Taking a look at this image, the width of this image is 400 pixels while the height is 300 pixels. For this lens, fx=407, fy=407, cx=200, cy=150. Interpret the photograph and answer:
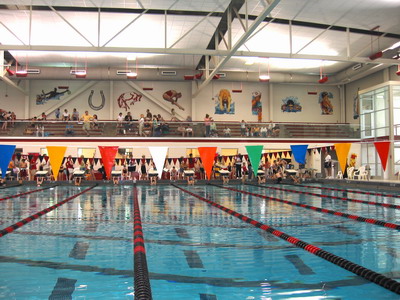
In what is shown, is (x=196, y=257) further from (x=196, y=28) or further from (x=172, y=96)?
(x=172, y=96)

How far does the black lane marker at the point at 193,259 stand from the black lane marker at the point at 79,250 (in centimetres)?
103

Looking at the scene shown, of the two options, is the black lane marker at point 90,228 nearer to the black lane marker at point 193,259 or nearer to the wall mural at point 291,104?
the black lane marker at point 193,259

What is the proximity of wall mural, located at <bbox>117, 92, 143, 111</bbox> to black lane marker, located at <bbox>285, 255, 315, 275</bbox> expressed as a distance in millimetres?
20473

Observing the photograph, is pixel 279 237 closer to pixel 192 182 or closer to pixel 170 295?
pixel 170 295

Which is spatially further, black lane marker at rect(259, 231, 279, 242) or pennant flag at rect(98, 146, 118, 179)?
pennant flag at rect(98, 146, 118, 179)

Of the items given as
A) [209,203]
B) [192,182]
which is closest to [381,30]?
[192,182]

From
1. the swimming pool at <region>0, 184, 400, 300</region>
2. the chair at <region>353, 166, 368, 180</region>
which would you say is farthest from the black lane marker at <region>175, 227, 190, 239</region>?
the chair at <region>353, 166, 368, 180</region>

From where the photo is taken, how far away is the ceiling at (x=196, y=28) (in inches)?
537

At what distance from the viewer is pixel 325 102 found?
25469 millimetres

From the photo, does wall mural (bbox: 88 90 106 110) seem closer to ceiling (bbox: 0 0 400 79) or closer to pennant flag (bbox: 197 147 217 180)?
ceiling (bbox: 0 0 400 79)

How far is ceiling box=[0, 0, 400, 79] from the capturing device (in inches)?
537

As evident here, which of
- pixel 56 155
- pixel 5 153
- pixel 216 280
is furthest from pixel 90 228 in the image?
pixel 56 155

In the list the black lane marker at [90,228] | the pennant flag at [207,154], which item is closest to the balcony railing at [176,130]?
the pennant flag at [207,154]

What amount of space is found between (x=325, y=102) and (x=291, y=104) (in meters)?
2.21
